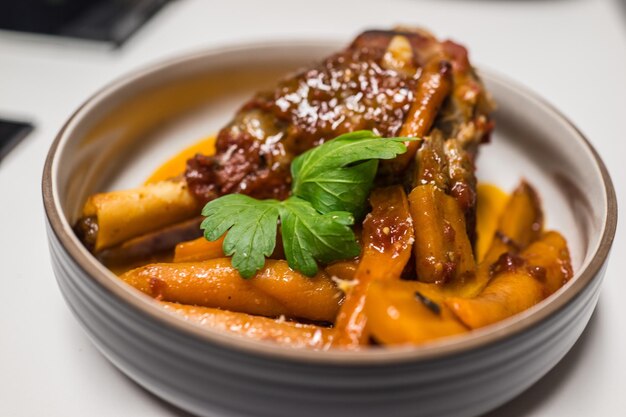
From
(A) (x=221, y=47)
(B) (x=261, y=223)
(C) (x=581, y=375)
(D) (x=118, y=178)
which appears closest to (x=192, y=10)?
(A) (x=221, y=47)

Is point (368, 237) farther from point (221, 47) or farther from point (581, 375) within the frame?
point (221, 47)

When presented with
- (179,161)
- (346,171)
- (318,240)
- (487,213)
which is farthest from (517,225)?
(179,161)

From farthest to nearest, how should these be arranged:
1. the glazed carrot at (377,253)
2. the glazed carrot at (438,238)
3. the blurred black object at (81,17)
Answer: the blurred black object at (81,17) → the glazed carrot at (438,238) → the glazed carrot at (377,253)

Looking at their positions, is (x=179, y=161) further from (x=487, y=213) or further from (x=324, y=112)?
(x=487, y=213)

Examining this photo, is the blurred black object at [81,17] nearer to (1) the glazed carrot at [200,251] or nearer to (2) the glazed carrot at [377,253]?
(1) the glazed carrot at [200,251]

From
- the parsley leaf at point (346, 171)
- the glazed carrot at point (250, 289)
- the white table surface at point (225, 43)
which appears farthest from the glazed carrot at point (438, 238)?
the white table surface at point (225, 43)
